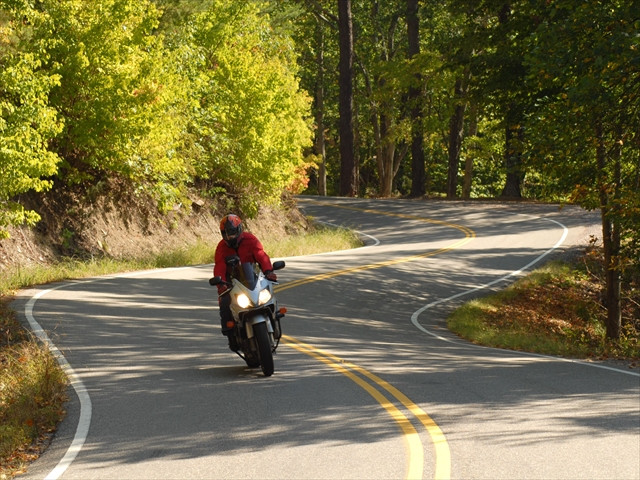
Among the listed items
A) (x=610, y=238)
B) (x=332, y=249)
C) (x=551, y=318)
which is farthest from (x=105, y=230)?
(x=610, y=238)

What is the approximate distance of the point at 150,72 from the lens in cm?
2512

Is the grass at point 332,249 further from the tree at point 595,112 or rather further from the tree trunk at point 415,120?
the tree trunk at point 415,120

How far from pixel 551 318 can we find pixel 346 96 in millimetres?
34615

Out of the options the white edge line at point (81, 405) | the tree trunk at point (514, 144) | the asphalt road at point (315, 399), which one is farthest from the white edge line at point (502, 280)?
the white edge line at point (81, 405)

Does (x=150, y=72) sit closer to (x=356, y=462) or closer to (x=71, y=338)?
(x=71, y=338)

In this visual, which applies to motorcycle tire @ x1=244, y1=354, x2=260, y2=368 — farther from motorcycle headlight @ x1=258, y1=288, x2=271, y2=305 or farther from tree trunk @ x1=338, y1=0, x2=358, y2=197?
tree trunk @ x1=338, y1=0, x2=358, y2=197

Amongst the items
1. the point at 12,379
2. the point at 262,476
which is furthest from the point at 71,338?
the point at 262,476

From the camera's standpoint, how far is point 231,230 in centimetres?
1120

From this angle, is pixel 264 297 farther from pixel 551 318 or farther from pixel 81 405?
pixel 551 318

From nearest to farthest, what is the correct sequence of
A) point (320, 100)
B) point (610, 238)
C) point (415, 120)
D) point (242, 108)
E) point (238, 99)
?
point (610, 238) → point (238, 99) → point (242, 108) → point (415, 120) → point (320, 100)

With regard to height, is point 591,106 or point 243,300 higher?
point 591,106

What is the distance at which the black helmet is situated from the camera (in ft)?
36.8

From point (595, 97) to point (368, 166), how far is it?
61.6m

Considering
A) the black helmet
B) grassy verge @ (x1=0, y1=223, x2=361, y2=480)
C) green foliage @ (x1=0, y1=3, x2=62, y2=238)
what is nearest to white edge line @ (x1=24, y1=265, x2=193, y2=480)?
grassy verge @ (x1=0, y1=223, x2=361, y2=480)
